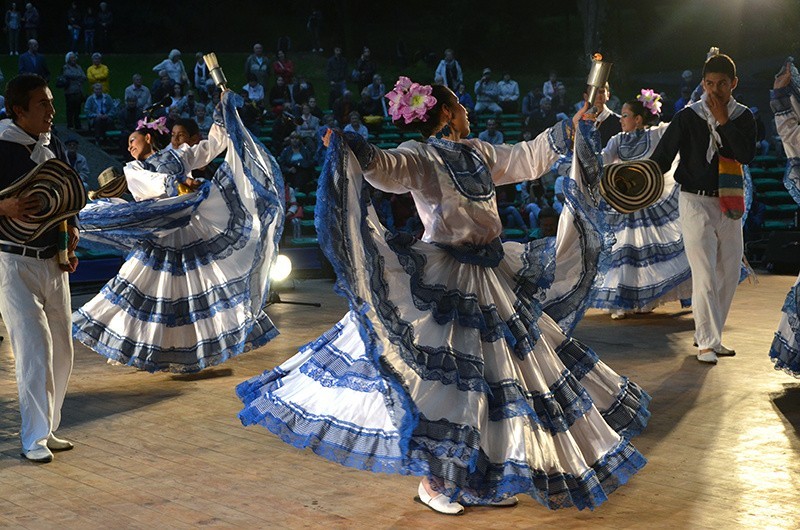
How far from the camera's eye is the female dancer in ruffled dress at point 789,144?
235 inches

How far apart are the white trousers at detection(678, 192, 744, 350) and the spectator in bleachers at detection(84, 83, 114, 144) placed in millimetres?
12084

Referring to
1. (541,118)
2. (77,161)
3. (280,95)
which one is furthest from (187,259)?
(541,118)

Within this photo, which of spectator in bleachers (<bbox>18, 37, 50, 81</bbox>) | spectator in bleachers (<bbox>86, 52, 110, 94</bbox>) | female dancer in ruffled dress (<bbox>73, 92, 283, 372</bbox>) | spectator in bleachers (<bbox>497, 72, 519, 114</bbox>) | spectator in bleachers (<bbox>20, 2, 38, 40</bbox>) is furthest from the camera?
spectator in bleachers (<bbox>20, 2, 38, 40</bbox>)

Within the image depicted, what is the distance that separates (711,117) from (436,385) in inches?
139

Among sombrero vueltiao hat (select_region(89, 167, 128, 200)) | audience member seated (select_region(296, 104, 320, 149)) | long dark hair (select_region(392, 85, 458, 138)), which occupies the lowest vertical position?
sombrero vueltiao hat (select_region(89, 167, 128, 200))

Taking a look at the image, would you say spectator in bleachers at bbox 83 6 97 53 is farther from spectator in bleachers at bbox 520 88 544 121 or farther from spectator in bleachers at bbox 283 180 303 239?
spectator in bleachers at bbox 283 180 303 239

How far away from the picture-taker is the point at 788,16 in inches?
1037

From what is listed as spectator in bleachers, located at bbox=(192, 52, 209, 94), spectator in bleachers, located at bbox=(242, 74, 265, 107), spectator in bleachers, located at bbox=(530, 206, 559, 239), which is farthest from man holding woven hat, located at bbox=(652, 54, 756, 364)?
spectator in bleachers, located at bbox=(192, 52, 209, 94)

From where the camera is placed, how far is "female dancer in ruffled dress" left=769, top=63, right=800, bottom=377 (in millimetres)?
5973

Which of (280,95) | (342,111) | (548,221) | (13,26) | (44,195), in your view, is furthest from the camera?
(13,26)

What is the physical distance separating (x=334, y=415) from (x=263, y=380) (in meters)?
0.45

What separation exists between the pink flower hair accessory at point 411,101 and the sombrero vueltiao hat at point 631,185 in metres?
0.93

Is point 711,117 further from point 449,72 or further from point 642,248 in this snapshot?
point 449,72

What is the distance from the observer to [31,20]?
80.0ft
